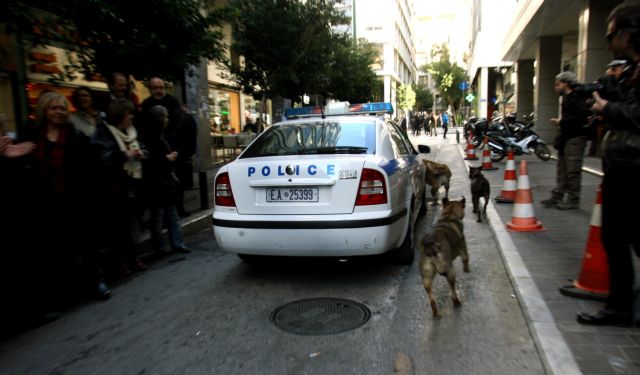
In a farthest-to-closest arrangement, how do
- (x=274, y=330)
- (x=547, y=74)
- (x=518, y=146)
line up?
(x=547, y=74), (x=518, y=146), (x=274, y=330)

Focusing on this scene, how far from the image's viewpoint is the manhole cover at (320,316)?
11.5ft

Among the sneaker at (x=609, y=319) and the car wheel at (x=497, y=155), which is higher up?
the car wheel at (x=497, y=155)

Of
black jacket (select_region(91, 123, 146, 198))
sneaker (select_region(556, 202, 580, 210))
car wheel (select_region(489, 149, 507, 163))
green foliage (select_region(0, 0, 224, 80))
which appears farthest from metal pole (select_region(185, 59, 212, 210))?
car wheel (select_region(489, 149, 507, 163))

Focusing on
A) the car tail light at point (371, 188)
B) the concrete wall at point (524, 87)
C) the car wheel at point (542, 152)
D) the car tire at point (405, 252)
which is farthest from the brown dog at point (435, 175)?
the concrete wall at point (524, 87)

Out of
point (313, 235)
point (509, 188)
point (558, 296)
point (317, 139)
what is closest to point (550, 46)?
point (509, 188)

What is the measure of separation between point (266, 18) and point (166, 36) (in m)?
5.78

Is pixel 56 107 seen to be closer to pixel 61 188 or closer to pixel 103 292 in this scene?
pixel 61 188

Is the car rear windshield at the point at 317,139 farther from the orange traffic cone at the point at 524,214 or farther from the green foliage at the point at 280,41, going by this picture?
the green foliage at the point at 280,41

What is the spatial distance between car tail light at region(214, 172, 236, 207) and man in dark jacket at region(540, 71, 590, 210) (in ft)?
16.1

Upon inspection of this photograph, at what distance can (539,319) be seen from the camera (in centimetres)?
338

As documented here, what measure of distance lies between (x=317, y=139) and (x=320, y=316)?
72.4 inches

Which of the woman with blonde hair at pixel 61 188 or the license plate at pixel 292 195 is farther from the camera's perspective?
the license plate at pixel 292 195

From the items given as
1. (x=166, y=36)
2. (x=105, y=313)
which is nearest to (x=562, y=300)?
(x=105, y=313)

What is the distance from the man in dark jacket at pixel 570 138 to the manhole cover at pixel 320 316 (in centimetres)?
463
